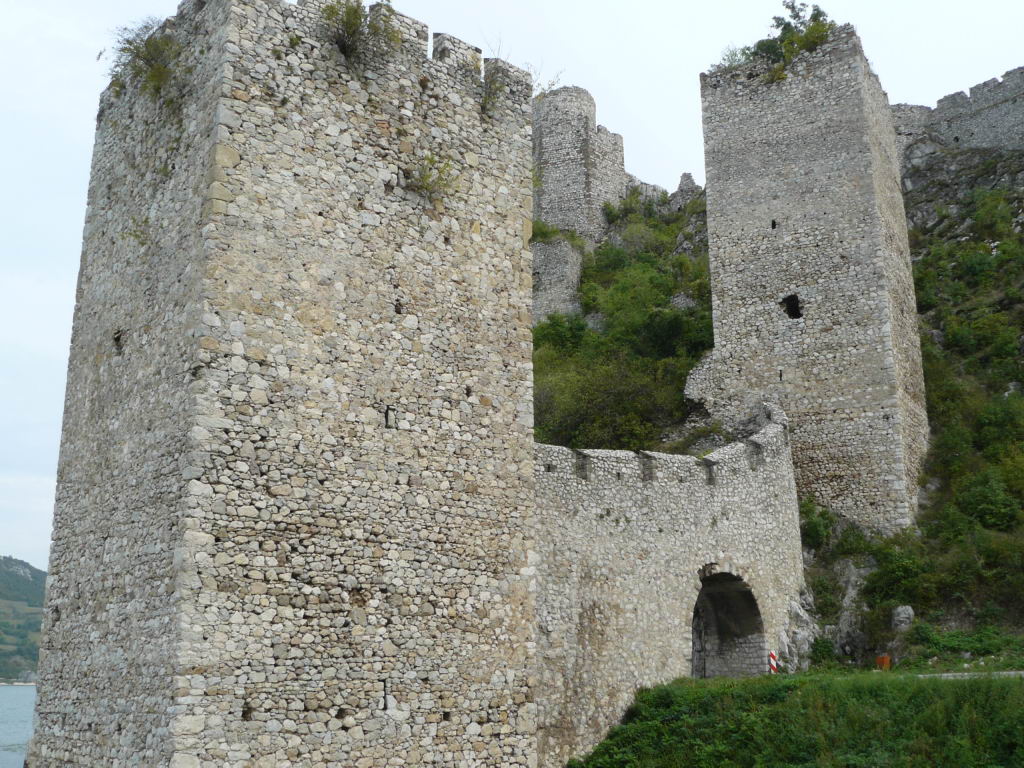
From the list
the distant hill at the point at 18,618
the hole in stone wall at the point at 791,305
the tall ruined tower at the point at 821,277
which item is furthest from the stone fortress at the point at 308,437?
the distant hill at the point at 18,618

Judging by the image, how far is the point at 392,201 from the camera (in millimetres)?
10805

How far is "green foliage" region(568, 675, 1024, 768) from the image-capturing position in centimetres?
1076

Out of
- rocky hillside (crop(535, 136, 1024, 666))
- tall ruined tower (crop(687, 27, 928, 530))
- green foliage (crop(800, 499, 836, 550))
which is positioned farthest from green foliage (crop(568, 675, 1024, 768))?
tall ruined tower (crop(687, 27, 928, 530))

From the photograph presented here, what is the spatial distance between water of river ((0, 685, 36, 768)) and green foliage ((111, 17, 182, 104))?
22.8 ft

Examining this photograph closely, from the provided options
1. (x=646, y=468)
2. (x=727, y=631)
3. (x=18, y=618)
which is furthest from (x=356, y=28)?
(x=18, y=618)

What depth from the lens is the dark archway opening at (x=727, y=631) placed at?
16906 millimetres

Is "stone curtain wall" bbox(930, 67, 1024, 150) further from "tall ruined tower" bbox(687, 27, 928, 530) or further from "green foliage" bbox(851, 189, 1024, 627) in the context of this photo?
"tall ruined tower" bbox(687, 27, 928, 530)

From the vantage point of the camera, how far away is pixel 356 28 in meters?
10.7

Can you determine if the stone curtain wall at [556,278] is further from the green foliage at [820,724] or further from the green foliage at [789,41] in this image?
the green foliage at [820,724]

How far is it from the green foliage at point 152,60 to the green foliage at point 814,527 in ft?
45.3

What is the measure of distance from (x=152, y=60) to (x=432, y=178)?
10.6ft

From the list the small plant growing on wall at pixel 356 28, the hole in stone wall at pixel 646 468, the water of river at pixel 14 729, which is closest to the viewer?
the small plant growing on wall at pixel 356 28

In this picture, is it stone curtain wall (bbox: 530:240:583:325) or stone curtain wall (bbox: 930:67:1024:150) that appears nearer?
stone curtain wall (bbox: 530:240:583:325)

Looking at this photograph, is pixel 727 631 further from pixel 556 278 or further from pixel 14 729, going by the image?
pixel 14 729
